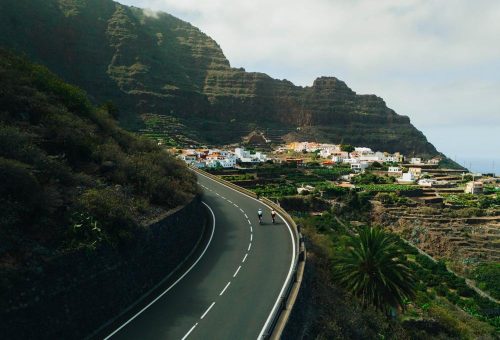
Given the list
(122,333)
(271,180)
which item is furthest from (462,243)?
(122,333)

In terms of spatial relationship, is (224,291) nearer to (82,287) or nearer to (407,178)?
(82,287)

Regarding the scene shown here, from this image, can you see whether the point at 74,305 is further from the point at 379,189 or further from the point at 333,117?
the point at 333,117

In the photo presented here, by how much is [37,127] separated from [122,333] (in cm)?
1256

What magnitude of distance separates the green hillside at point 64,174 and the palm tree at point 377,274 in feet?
33.5

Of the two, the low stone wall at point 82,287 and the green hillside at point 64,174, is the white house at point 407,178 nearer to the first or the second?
the green hillside at point 64,174

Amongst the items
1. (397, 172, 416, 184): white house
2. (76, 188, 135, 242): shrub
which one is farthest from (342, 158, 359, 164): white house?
(76, 188, 135, 242): shrub

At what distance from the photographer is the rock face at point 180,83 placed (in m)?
127

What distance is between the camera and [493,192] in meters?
80.1

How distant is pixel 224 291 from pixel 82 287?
6644 mm

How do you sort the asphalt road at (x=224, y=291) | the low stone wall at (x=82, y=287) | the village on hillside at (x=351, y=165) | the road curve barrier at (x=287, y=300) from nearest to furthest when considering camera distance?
the low stone wall at (x=82, y=287) → the road curve barrier at (x=287, y=300) → the asphalt road at (x=224, y=291) → the village on hillside at (x=351, y=165)

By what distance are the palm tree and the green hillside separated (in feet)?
33.5

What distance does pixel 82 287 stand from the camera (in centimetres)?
1325

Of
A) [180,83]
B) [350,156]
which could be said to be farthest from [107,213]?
[180,83]

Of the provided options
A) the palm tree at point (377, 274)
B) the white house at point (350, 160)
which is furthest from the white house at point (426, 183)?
the palm tree at point (377, 274)
